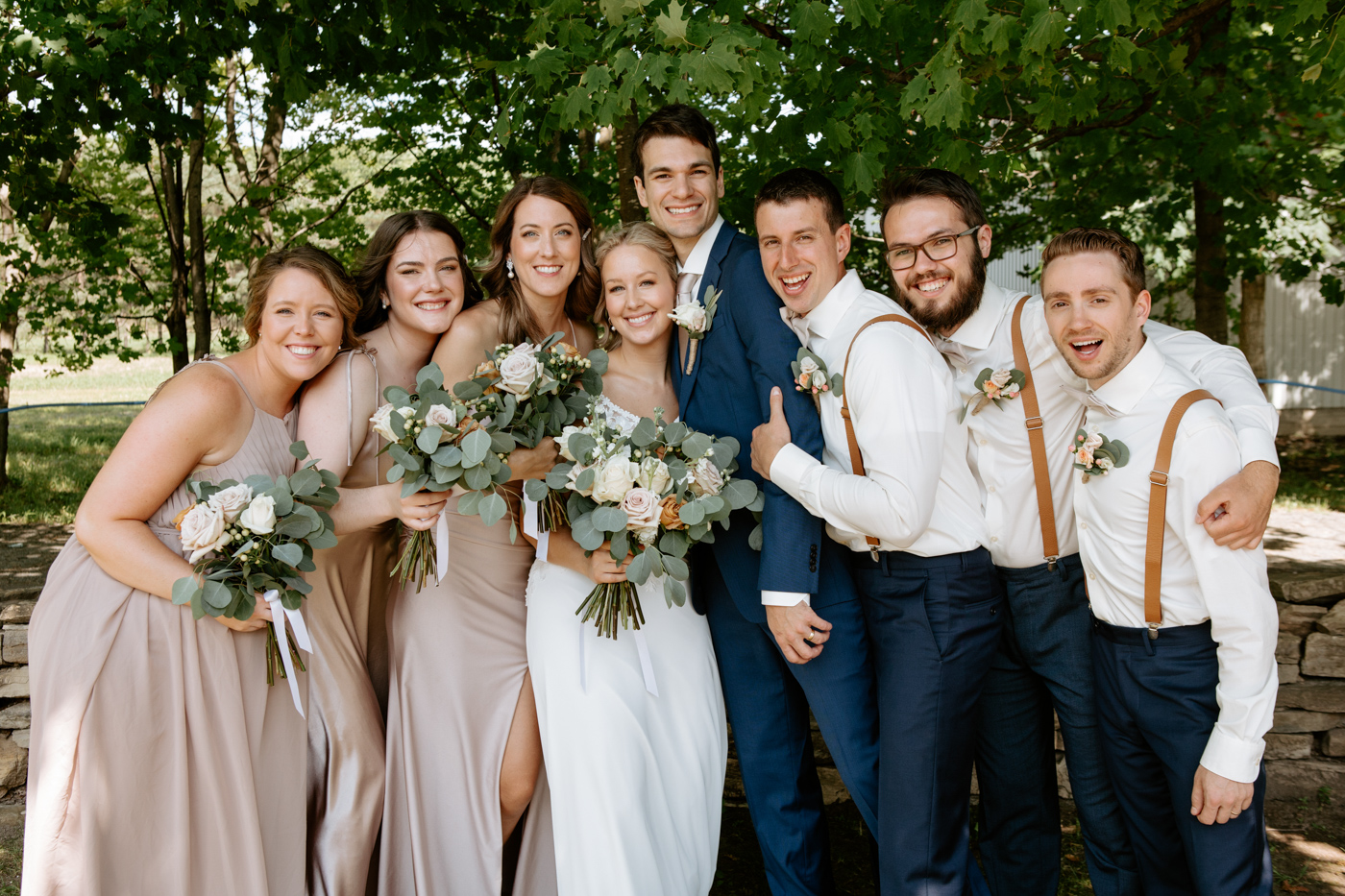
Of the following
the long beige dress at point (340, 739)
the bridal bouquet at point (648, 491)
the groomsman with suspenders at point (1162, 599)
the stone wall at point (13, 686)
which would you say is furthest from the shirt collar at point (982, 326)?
the stone wall at point (13, 686)

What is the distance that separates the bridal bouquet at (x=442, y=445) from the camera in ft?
9.62

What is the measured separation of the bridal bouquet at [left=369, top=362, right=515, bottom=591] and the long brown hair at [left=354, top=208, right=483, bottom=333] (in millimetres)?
930

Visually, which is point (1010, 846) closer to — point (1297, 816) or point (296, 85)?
point (1297, 816)

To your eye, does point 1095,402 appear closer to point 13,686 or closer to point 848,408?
point 848,408

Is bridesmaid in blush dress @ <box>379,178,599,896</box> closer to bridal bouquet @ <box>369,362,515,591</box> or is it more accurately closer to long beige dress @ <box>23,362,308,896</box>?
bridal bouquet @ <box>369,362,515,591</box>

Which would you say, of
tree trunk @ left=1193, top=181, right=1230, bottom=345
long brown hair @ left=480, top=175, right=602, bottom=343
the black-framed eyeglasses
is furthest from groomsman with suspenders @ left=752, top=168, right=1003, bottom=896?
tree trunk @ left=1193, top=181, right=1230, bottom=345

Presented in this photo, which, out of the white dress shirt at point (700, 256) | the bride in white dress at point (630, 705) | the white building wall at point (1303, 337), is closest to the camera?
the bride in white dress at point (630, 705)

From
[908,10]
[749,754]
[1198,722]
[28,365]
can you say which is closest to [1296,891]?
[1198,722]

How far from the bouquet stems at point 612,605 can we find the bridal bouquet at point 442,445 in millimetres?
540

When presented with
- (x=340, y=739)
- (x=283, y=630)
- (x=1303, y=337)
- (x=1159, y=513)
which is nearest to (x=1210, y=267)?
(x=1159, y=513)

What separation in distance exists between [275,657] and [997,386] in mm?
2636

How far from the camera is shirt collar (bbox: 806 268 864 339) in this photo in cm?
319

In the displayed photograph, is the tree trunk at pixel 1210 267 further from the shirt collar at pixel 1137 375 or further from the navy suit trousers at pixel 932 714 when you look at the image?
the navy suit trousers at pixel 932 714

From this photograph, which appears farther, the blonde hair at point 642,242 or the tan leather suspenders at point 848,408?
the blonde hair at point 642,242
